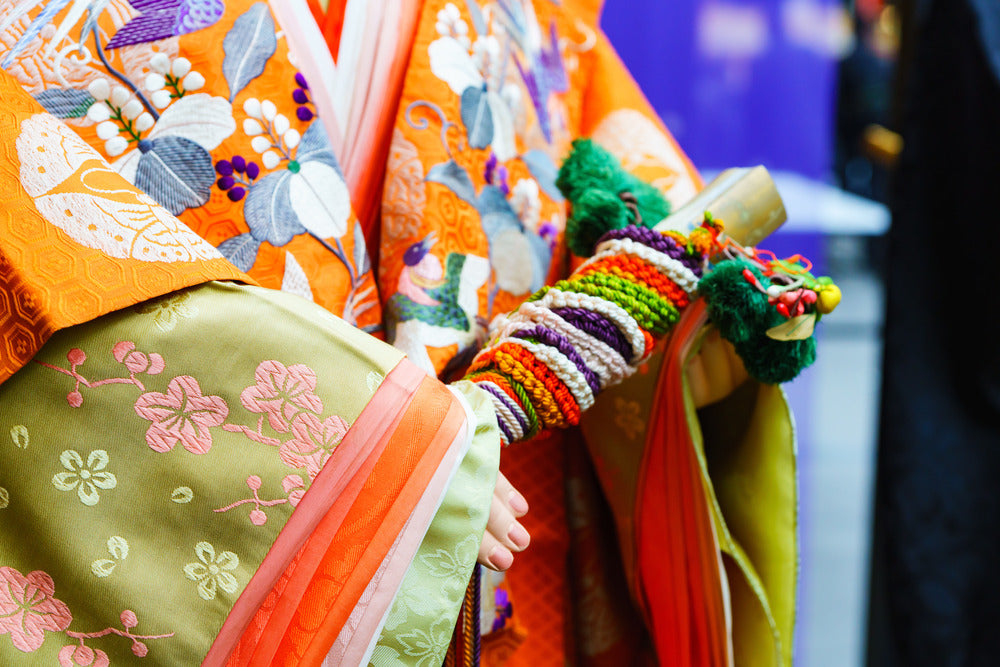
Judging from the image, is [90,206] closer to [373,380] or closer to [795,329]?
[373,380]

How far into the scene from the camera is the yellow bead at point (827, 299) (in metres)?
0.50

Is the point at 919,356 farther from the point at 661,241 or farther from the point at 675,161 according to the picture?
the point at 661,241

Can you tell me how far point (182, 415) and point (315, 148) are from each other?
20 centimetres

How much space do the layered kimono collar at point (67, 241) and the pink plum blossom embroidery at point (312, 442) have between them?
87 mm

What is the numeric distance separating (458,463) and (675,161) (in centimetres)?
42

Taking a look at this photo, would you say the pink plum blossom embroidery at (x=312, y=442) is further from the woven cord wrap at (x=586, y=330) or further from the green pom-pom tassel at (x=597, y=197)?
the green pom-pom tassel at (x=597, y=197)

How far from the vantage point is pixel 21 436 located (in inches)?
14.7

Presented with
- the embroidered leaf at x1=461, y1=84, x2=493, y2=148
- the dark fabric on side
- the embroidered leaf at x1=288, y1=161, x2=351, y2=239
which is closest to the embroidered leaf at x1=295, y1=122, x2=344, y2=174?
the embroidered leaf at x1=288, y1=161, x2=351, y2=239

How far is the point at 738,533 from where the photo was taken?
2.10 ft

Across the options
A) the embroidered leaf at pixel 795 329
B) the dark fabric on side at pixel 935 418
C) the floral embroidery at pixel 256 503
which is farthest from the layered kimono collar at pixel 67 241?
the dark fabric on side at pixel 935 418

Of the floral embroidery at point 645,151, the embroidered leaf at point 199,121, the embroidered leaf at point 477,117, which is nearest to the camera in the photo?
the embroidered leaf at point 199,121

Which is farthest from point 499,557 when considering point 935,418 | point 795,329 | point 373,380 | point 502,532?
point 935,418

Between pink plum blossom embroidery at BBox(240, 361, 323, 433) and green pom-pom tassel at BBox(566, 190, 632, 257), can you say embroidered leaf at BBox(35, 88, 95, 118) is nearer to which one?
pink plum blossom embroidery at BBox(240, 361, 323, 433)

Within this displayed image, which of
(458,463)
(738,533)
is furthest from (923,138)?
(458,463)
